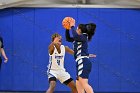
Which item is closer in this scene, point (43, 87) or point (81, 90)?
Answer: point (81, 90)

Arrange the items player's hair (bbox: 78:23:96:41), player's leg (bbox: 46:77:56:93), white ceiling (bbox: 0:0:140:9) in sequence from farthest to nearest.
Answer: white ceiling (bbox: 0:0:140:9), player's leg (bbox: 46:77:56:93), player's hair (bbox: 78:23:96:41)

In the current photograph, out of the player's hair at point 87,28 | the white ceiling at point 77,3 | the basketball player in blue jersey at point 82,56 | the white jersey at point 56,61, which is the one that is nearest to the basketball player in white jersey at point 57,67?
the white jersey at point 56,61

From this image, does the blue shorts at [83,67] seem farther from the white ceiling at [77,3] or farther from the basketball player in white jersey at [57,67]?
the white ceiling at [77,3]

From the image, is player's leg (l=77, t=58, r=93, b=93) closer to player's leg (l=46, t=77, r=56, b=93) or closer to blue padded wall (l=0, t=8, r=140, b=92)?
player's leg (l=46, t=77, r=56, b=93)

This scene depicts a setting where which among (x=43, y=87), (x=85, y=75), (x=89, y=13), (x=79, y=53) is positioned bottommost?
(x=43, y=87)

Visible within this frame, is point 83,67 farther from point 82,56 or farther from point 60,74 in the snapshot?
point 60,74

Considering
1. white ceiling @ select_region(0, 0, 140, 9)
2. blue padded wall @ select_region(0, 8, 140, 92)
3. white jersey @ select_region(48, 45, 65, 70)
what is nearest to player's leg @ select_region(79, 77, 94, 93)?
white jersey @ select_region(48, 45, 65, 70)

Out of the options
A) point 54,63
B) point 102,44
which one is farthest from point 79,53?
point 102,44

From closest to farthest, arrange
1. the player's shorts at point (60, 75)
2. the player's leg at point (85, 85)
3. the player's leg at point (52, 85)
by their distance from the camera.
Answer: the player's leg at point (85, 85) → the player's leg at point (52, 85) → the player's shorts at point (60, 75)

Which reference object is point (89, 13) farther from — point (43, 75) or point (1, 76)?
point (1, 76)

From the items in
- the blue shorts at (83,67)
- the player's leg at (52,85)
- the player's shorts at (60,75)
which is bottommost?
the player's leg at (52,85)

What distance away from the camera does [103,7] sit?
10438 millimetres

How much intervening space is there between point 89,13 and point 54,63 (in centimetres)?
324

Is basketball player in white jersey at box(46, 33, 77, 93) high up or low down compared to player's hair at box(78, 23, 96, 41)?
down
